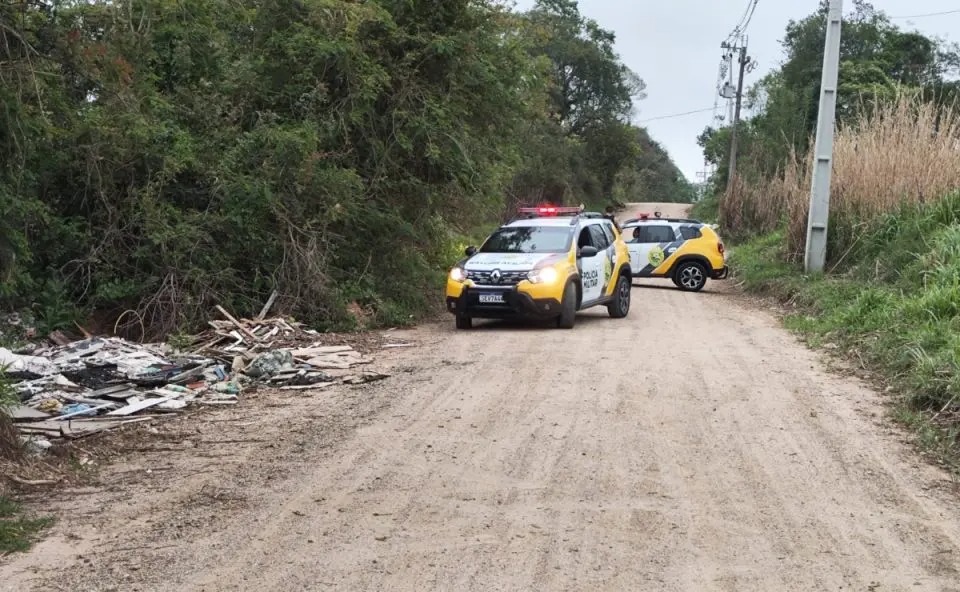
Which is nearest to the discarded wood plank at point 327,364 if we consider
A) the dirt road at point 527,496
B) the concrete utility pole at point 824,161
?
the dirt road at point 527,496

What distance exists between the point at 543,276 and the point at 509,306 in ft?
2.20

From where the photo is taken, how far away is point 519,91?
18.6m

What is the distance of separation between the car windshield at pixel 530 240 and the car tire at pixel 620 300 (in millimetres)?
1824

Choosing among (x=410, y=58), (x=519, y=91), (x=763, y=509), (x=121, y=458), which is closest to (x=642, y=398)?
(x=763, y=509)

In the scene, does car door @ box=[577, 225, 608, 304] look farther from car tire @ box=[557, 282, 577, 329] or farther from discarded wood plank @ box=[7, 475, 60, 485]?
discarded wood plank @ box=[7, 475, 60, 485]

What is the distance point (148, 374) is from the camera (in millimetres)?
10359

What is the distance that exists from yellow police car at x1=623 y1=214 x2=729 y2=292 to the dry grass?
198cm

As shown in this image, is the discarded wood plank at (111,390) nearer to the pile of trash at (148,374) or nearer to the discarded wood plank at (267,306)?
the pile of trash at (148,374)

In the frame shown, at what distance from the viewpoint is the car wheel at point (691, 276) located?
901 inches

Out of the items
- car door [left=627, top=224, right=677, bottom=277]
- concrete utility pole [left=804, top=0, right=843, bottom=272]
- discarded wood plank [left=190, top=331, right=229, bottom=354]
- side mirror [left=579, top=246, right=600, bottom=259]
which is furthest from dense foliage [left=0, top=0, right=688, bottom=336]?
concrete utility pole [left=804, top=0, right=843, bottom=272]

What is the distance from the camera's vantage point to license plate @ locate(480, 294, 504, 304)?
556 inches

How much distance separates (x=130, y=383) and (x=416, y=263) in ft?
25.6

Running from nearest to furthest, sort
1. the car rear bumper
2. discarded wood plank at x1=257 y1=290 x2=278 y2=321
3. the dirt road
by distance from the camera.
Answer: the dirt road, discarded wood plank at x1=257 y1=290 x2=278 y2=321, the car rear bumper

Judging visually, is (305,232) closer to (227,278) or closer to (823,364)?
(227,278)
